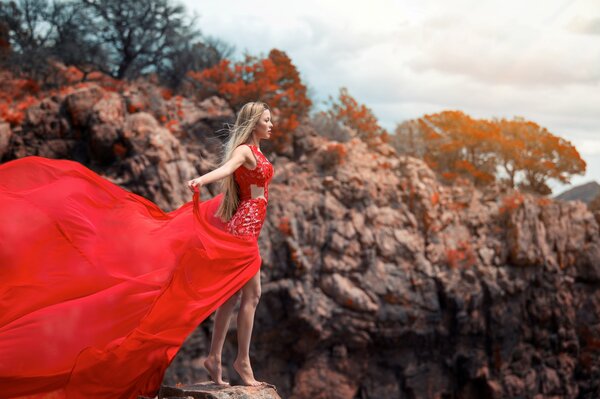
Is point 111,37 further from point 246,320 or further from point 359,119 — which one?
point 246,320

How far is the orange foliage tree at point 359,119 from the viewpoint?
20.2 meters

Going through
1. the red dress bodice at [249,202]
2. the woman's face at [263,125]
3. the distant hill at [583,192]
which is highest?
the distant hill at [583,192]

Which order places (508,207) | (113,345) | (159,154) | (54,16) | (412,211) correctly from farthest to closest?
(54,16) → (508,207) → (412,211) → (159,154) → (113,345)

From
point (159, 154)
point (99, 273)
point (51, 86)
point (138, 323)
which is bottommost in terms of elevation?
point (138, 323)

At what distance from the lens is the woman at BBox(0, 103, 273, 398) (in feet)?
14.0

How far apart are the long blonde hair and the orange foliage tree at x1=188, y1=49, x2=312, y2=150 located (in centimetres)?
1262

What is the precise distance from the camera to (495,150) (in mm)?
21656

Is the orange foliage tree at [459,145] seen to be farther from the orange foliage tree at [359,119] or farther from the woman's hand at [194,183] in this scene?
the woman's hand at [194,183]

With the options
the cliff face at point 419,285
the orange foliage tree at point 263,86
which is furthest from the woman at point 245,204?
the orange foliage tree at point 263,86

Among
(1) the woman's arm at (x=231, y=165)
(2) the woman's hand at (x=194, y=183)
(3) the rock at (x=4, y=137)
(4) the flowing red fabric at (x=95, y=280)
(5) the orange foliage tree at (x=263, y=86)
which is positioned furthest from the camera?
(5) the orange foliage tree at (x=263, y=86)

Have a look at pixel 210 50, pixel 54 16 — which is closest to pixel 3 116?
pixel 54 16

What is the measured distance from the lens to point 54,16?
2059cm

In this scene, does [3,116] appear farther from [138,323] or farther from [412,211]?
[138,323]

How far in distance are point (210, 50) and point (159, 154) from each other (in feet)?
27.7
